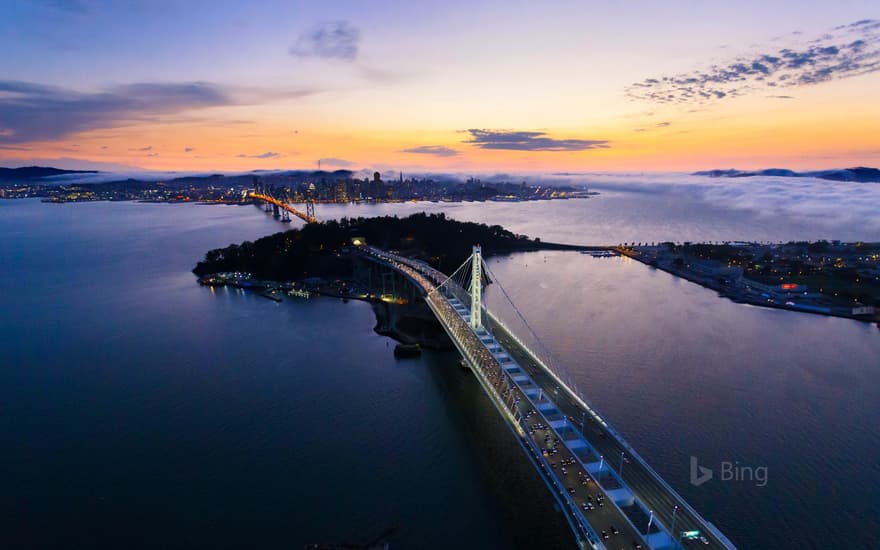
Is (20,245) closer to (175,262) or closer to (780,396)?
(175,262)

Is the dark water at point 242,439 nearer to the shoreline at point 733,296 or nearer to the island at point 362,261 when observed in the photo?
the island at point 362,261

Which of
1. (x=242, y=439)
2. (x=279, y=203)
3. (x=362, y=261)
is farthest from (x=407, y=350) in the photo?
(x=279, y=203)

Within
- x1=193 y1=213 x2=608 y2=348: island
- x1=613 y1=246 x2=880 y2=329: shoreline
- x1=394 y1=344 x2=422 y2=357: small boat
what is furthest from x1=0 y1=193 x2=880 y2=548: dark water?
x1=193 y1=213 x2=608 y2=348: island

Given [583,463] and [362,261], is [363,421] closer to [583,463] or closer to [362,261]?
[583,463]

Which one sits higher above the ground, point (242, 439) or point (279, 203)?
point (279, 203)

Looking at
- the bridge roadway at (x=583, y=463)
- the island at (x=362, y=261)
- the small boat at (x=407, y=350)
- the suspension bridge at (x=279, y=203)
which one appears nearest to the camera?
the bridge roadway at (x=583, y=463)

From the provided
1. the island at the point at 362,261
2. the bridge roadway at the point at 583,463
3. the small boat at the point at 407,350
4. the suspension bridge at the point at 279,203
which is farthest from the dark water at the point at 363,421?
the suspension bridge at the point at 279,203

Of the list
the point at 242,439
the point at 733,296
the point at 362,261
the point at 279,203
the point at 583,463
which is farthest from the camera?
the point at 279,203
